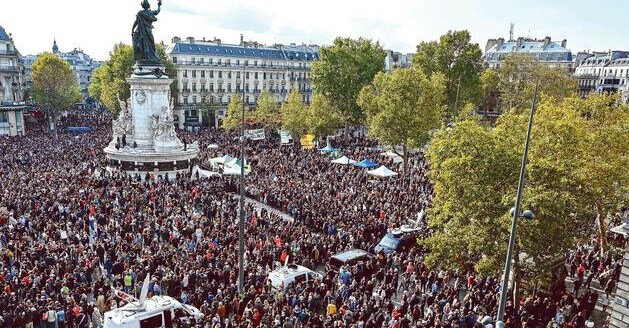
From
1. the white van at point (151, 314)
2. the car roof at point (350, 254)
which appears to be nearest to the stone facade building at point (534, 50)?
the car roof at point (350, 254)

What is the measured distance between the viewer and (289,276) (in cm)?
1934

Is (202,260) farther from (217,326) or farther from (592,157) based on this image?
(592,157)

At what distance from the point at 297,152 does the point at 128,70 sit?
105 feet

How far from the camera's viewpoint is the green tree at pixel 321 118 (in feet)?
190

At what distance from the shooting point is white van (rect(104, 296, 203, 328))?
15242mm

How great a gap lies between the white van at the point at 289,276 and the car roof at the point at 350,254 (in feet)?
7.17

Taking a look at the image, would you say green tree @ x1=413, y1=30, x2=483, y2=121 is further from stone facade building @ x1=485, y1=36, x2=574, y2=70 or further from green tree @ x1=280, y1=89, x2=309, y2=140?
stone facade building @ x1=485, y1=36, x2=574, y2=70

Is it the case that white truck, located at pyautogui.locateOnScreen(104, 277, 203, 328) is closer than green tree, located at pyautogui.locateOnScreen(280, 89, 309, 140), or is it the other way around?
white truck, located at pyautogui.locateOnScreen(104, 277, 203, 328)

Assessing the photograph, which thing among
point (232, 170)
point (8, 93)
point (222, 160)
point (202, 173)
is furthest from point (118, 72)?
point (232, 170)

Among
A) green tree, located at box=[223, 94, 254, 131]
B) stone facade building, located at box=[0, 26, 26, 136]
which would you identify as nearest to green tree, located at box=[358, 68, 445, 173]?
green tree, located at box=[223, 94, 254, 131]

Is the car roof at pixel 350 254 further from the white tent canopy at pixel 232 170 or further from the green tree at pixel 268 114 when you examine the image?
the green tree at pixel 268 114

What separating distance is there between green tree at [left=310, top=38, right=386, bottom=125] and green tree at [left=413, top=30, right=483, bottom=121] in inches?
273

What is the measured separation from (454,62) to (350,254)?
138 feet

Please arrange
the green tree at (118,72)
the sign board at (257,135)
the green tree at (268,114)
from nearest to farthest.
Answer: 1. the sign board at (257,135)
2. the green tree at (268,114)
3. the green tree at (118,72)
